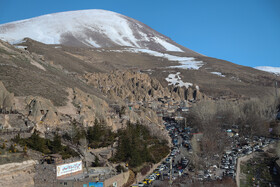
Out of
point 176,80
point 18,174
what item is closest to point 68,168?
point 18,174

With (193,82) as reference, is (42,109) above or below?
below

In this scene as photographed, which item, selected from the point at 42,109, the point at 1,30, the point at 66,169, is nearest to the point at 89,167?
the point at 66,169

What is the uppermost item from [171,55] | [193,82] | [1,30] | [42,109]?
[1,30]

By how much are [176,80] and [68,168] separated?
8755 cm

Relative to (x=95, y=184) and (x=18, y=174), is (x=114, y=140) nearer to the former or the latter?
(x=95, y=184)

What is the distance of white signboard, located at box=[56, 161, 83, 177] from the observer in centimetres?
2201

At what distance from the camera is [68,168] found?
22625 mm

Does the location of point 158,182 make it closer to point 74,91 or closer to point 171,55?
point 74,91

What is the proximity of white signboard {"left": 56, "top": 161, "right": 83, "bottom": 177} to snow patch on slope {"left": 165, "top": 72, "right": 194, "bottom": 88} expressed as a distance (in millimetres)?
79410

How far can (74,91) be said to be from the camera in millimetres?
40844

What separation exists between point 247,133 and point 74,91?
83.3 feet

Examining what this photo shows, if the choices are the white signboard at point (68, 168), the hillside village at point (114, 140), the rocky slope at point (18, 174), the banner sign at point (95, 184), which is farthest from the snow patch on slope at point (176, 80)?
the rocky slope at point (18, 174)

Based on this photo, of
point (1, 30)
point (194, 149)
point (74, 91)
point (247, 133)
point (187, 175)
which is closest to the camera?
point (187, 175)

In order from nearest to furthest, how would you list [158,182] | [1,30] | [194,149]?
[158,182] → [194,149] → [1,30]
